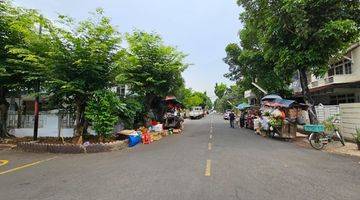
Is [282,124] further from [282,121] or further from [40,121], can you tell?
[40,121]

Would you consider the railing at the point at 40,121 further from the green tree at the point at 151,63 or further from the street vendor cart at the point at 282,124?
the street vendor cart at the point at 282,124

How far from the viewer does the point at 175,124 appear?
3048 centimetres

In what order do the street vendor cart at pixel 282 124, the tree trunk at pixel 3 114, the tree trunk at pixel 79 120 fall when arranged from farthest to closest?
the street vendor cart at pixel 282 124 < the tree trunk at pixel 3 114 < the tree trunk at pixel 79 120

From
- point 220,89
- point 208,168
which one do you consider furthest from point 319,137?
point 220,89

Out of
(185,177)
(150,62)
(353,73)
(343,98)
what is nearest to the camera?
(185,177)

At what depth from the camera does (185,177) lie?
8672 millimetres

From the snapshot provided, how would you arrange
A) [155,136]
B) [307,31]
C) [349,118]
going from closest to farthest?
1. [349,118]
2. [307,31]
3. [155,136]

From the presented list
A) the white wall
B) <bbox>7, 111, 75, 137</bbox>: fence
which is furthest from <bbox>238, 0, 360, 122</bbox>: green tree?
<bbox>7, 111, 75, 137</bbox>: fence

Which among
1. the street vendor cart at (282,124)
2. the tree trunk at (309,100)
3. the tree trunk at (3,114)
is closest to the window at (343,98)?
the street vendor cart at (282,124)

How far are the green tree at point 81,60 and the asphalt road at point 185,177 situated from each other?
13.1 feet

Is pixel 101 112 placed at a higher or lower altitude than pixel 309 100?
lower

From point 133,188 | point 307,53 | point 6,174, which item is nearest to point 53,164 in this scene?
point 6,174

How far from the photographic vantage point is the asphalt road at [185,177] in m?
7.07

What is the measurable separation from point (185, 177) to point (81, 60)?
8.77 meters
